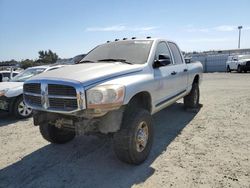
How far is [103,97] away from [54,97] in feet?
2.54

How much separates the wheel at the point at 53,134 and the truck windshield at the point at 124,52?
4.84 feet

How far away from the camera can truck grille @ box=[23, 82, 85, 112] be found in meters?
3.75

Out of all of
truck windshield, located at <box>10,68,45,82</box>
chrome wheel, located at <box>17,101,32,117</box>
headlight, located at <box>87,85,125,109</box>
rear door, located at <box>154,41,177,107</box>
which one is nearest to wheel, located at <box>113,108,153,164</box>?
headlight, located at <box>87,85,125,109</box>

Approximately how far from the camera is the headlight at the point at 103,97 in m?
3.68

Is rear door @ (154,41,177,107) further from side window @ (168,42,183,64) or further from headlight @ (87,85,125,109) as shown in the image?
headlight @ (87,85,125,109)

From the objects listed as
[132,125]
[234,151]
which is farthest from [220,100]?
[132,125]

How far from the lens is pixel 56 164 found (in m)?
4.47

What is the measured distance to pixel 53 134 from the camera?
5152 mm

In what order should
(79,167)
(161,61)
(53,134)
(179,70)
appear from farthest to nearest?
(179,70)
(53,134)
(161,61)
(79,167)

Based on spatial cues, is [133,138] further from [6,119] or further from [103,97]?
[6,119]

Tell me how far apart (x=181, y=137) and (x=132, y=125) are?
1.85 meters

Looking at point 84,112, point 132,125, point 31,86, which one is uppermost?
point 31,86

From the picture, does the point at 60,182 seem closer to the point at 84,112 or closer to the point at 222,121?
the point at 84,112

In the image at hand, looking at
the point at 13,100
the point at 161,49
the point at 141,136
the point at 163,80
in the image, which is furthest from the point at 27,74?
the point at 141,136
